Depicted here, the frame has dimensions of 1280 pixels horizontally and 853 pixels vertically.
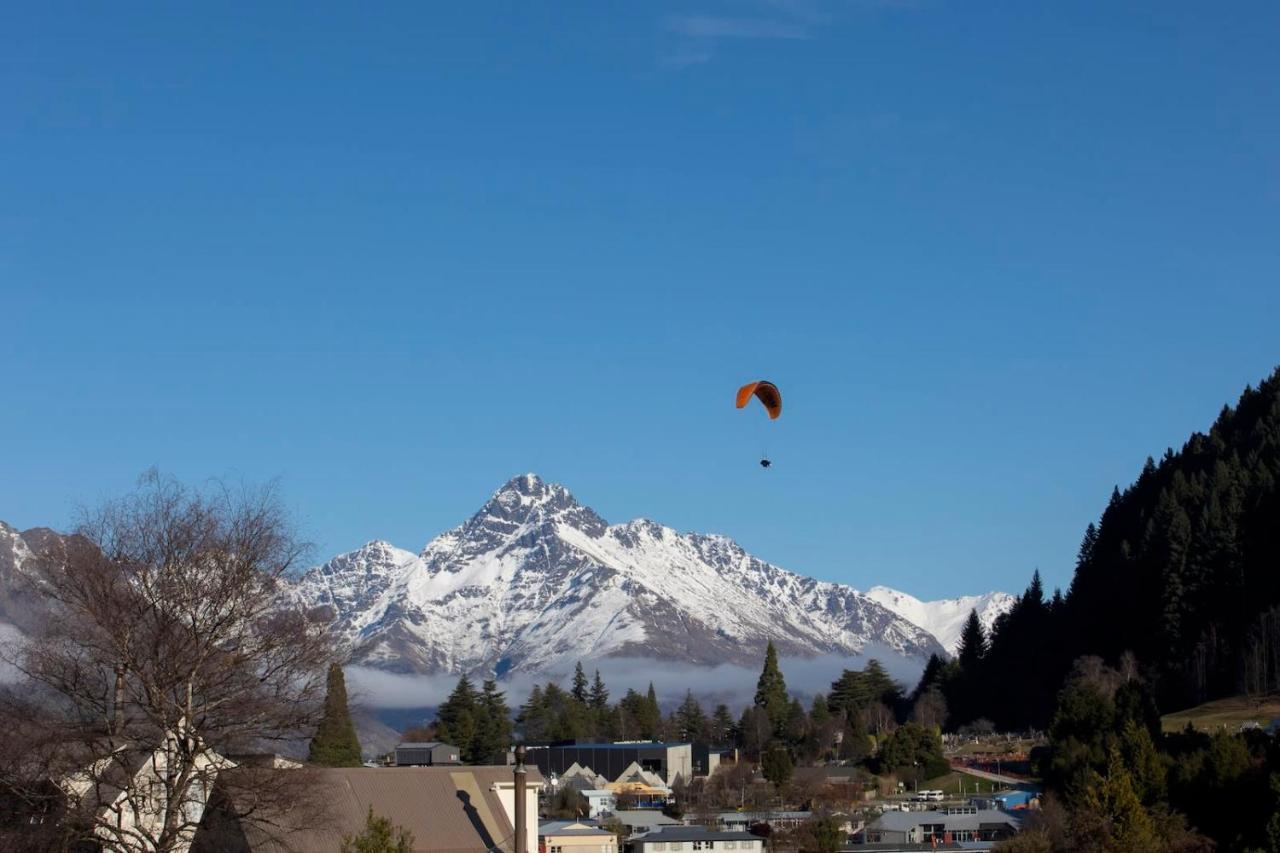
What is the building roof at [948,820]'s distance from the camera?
277ft

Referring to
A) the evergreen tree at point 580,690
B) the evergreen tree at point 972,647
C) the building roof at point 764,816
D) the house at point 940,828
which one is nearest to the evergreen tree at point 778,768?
the building roof at point 764,816

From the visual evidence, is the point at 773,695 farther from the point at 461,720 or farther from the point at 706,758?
the point at 461,720

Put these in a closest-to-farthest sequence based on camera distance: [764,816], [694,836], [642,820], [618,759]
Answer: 1. [694,836]
2. [764,816]
3. [642,820]
4. [618,759]

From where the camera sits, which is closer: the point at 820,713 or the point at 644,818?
the point at 644,818

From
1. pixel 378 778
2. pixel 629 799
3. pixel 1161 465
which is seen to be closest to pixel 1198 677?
pixel 629 799

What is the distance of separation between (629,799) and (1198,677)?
43.0 m

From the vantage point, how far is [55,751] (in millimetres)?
35250

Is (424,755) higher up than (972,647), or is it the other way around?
(972,647)

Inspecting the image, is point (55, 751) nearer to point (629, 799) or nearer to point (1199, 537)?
point (629, 799)

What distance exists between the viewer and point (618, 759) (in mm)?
140875

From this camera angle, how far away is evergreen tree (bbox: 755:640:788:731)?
156750mm

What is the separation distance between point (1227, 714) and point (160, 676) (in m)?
84.3

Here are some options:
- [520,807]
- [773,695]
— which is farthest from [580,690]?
[520,807]

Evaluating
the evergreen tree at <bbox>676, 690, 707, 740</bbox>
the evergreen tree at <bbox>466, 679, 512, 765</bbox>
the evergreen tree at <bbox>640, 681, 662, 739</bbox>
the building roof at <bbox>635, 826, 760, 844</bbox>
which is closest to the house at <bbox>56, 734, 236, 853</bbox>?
the building roof at <bbox>635, 826, 760, 844</bbox>
